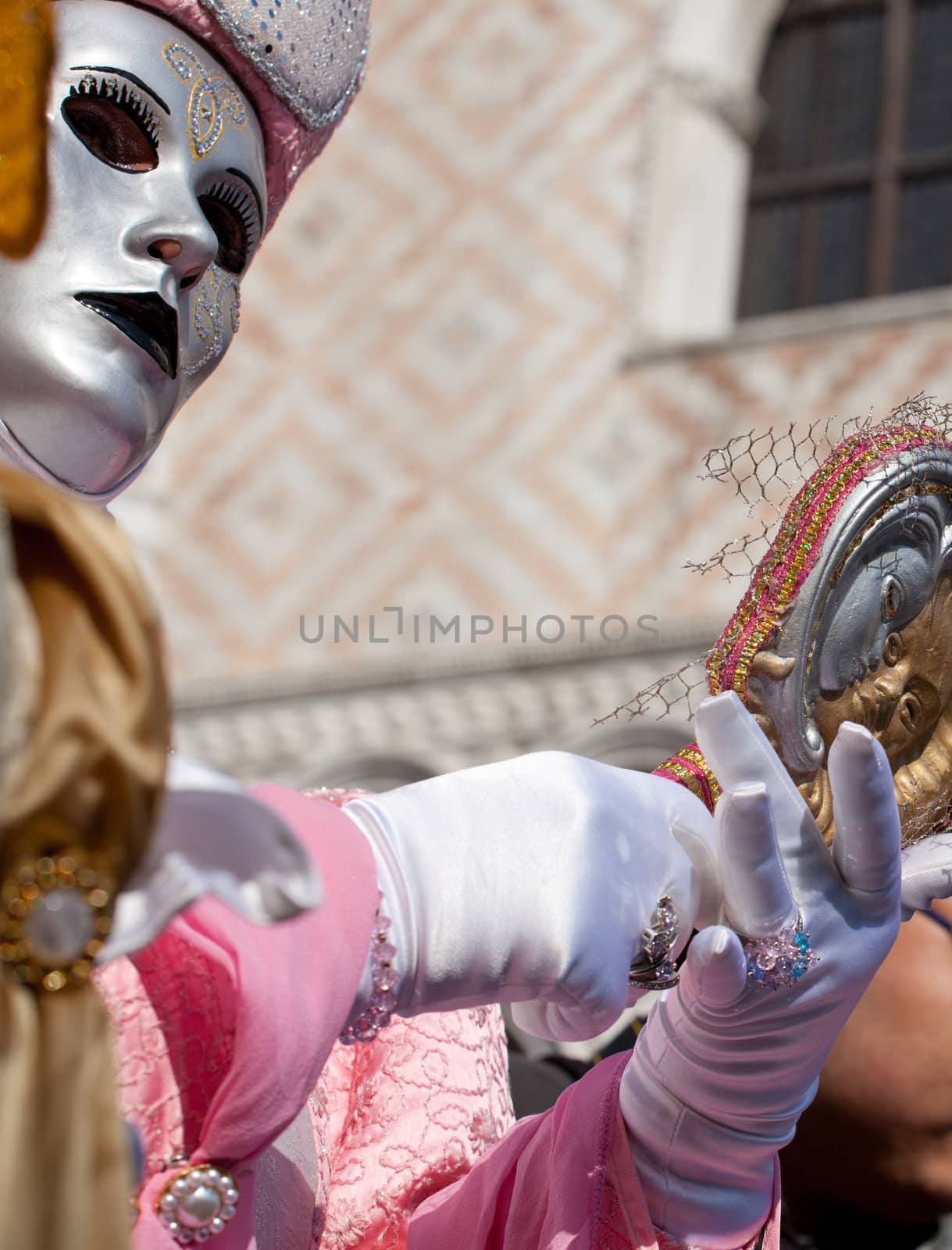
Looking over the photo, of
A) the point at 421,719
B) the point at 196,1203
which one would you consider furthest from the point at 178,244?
the point at 421,719

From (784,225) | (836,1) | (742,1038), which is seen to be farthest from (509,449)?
(742,1038)

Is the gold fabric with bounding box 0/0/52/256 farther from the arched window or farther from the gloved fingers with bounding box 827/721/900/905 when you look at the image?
the arched window

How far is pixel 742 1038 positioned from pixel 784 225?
4270 millimetres

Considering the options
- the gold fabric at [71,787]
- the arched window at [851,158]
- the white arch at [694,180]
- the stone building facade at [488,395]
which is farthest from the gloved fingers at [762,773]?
the arched window at [851,158]

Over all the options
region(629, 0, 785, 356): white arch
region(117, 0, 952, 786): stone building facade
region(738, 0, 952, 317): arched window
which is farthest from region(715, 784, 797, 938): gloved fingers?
region(738, 0, 952, 317): arched window

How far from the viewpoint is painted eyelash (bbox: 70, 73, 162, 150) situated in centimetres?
113

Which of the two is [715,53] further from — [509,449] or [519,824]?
[519,824]

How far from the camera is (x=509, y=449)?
4668mm

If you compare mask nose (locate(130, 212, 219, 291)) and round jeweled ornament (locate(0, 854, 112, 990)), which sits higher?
mask nose (locate(130, 212, 219, 291))

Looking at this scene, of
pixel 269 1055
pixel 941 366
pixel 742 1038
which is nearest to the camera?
pixel 269 1055

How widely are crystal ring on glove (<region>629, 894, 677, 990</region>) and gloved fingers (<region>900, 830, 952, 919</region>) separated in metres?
0.18

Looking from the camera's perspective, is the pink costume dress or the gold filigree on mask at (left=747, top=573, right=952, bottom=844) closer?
the pink costume dress

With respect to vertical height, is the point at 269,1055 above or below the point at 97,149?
below

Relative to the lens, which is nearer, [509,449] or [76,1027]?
[76,1027]
